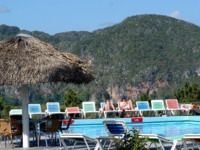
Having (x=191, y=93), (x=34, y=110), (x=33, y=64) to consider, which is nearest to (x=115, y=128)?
(x=33, y=64)

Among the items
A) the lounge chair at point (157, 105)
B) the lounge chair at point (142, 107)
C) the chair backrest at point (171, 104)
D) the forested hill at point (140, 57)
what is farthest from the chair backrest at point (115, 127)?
the forested hill at point (140, 57)

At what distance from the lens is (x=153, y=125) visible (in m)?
15.3

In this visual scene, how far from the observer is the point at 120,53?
78625mm

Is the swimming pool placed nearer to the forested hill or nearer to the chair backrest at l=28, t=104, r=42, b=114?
the chair backrest at l=28, t=104, r=42, b=114

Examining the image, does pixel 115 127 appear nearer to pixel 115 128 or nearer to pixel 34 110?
pixel 115 128

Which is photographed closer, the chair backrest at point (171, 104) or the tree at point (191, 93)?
the chair backrest at point (171, 104)

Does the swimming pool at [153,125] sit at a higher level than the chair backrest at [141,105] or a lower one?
lower

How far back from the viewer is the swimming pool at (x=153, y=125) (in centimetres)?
1416

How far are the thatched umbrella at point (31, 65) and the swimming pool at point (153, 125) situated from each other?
487cm

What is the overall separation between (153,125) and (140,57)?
194 ft

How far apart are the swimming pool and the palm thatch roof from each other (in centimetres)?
505

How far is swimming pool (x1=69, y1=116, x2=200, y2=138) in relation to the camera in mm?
14156

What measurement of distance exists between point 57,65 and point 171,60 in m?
66.6

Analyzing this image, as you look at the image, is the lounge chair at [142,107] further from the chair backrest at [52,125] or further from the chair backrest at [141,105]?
the chair backrest at [52,125]
